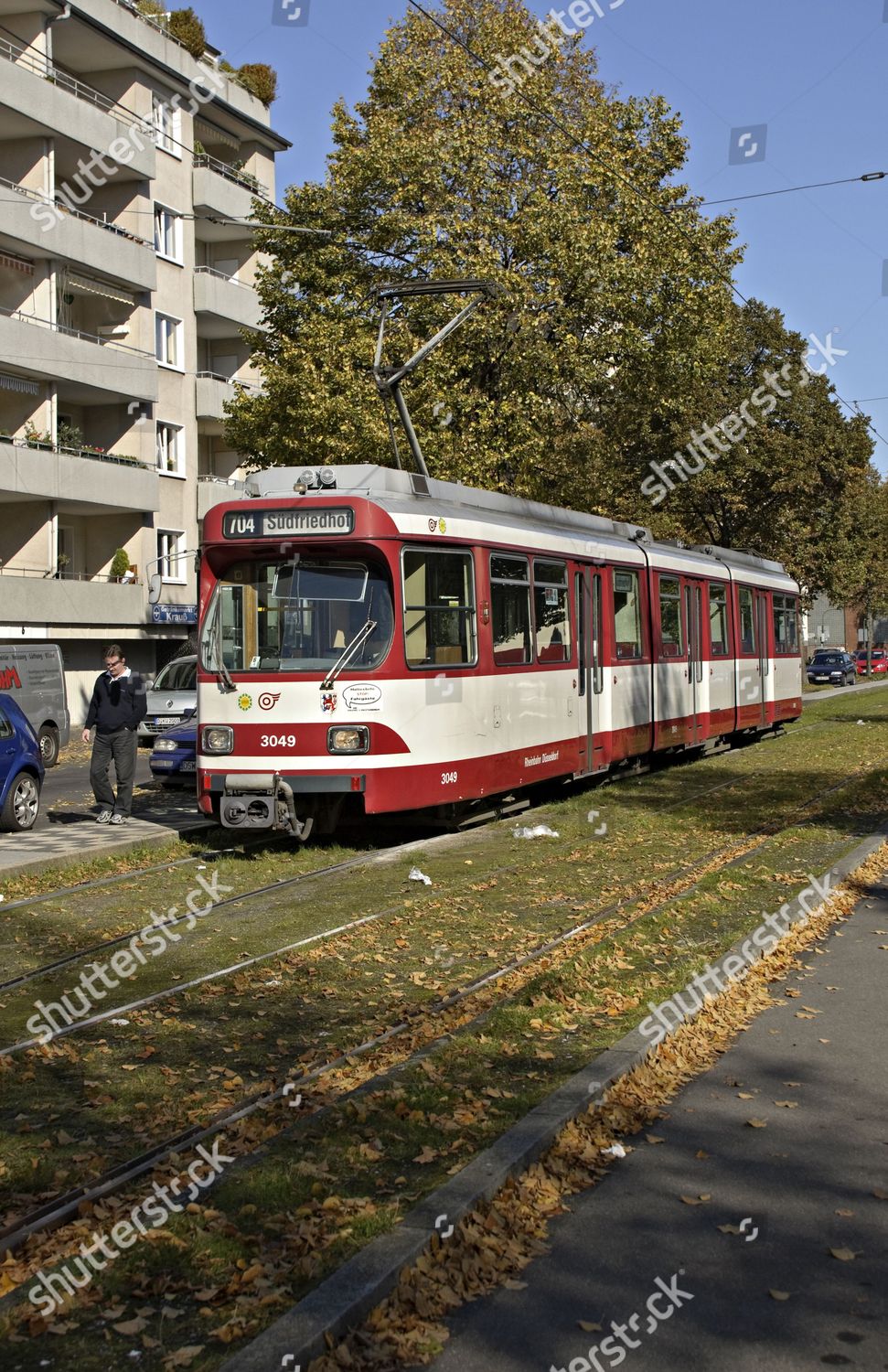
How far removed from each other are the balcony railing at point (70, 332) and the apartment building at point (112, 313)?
7 centimetres

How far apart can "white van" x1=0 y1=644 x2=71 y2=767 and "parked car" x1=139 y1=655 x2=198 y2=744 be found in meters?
1.57

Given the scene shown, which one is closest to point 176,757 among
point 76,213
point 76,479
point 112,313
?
point 76,479

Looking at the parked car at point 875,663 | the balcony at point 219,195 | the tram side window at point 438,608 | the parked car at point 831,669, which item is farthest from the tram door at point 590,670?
the parked car at point 875,663

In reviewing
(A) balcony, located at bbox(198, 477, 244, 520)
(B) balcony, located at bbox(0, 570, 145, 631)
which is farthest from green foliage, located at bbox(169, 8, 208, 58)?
(B) balcony, located at bbox(0, 570, 145, 631)

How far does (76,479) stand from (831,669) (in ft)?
132

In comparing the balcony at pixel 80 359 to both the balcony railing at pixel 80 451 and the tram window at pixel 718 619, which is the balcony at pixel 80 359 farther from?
the tram window at pixel 718 619

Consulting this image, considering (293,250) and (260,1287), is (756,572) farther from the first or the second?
(260,1287)

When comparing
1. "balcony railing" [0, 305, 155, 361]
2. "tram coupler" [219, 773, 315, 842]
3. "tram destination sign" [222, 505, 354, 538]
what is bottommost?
"tram coupler" [219, 773, 315, 842]

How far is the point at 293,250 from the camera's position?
28.0 m

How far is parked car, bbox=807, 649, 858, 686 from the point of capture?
64.9 m

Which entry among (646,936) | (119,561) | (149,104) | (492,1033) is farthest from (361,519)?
(149,104)

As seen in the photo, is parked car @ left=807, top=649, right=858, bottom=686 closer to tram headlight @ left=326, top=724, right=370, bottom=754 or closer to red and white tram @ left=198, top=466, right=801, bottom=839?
red and white tram @ left=198, top=466, right=801, bottom=839

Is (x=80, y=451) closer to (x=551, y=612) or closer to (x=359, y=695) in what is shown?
(x=551, y=612)

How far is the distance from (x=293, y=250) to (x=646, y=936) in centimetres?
2215
